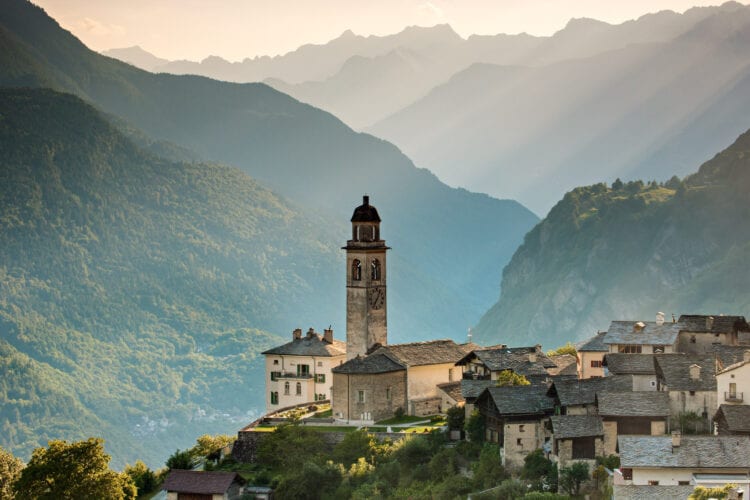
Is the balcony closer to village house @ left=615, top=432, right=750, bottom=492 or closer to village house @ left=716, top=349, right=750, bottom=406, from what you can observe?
village house @ left=716, top=349, right=750, bottom=406

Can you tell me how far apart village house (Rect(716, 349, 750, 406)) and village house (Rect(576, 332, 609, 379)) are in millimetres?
18191

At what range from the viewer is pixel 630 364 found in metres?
77.4

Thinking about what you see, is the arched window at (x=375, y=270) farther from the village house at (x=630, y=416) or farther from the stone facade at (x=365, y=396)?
the village house at (x=630, y=416)

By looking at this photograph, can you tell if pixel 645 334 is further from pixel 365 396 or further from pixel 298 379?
pixel 298 379

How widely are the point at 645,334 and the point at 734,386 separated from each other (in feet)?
52.7

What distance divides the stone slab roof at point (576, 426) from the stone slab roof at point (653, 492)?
266 inches

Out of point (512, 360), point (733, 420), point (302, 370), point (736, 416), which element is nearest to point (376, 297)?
point (302, 370)

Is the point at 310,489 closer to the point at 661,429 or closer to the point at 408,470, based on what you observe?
the point at 408,470

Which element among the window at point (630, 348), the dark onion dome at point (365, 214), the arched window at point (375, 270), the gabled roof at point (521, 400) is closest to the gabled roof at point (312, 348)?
the arched window at point (375, 270)

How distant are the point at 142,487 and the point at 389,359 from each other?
1723cm

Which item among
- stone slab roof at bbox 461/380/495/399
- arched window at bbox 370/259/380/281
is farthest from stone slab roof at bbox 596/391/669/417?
arched window at bbox 370/259/380/281

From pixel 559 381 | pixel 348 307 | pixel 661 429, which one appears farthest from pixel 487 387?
pixel 348 307

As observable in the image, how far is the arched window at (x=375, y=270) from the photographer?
97.7 m

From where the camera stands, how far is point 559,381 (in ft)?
243
